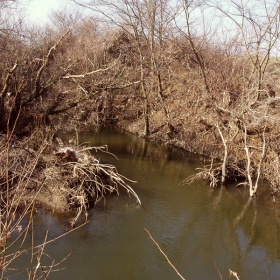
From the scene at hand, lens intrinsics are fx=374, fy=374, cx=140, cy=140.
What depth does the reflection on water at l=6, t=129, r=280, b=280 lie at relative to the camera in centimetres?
599

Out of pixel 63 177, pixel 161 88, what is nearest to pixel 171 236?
pixel 63 177

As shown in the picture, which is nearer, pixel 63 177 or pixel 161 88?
pixel 63 177

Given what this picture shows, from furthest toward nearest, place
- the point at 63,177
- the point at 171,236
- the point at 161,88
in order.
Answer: the point at 161,88, the point at 63,177, the point at 171,236

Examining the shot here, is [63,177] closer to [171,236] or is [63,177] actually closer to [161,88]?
[171,236]

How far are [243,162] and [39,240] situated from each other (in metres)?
6.93

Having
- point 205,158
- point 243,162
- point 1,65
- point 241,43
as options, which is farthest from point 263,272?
point 1,65

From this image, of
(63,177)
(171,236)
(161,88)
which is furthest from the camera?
(161,88)

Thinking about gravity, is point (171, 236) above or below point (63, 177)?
below

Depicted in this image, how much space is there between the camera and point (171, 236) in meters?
7.04

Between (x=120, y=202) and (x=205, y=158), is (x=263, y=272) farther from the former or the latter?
(x=205, y=158)

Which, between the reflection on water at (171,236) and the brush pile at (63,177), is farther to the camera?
the brush pile at (63,177)

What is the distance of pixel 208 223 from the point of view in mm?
7812

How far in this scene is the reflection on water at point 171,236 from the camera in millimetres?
5988

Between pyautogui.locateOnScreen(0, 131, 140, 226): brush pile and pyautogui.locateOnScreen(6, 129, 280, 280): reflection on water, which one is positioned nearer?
pyautogui.locateOnScreen(6, 129, 280, 280): reflection on water
